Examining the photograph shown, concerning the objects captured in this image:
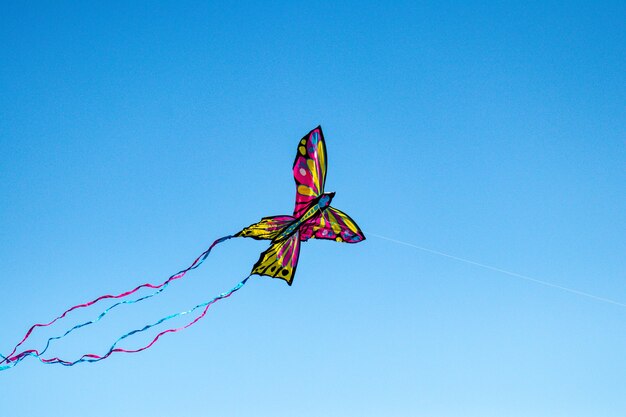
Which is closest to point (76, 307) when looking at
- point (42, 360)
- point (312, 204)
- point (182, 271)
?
point (42, 360)

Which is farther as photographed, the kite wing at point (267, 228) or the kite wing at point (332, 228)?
the kite wing at point (332, 228)

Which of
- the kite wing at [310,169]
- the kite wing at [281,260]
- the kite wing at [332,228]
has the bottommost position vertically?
the kite wing at [281,260]

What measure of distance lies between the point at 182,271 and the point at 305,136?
2.70 metres

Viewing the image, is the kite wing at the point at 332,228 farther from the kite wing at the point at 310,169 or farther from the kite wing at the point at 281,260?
the kite wing at the point at 310,169

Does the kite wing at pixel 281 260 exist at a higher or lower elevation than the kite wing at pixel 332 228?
lower

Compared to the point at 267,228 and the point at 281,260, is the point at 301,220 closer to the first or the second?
the point at 267,228

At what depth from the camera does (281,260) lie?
841 cm

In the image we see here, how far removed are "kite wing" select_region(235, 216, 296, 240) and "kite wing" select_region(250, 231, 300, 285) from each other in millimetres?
271

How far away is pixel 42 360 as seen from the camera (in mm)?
6648

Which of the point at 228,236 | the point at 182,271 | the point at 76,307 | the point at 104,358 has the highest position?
the point at 228,236

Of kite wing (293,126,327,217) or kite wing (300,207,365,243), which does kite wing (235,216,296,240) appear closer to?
kite wing (293,126,327,217)

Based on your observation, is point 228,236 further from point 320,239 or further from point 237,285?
point 320,239

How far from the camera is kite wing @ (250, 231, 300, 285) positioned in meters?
8.20

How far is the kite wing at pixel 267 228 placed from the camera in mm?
7746
